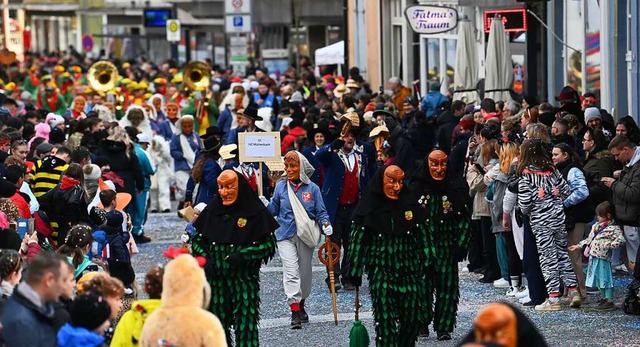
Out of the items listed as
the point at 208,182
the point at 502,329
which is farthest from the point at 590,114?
the point at 502,329

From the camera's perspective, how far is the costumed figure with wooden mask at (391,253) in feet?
43.9

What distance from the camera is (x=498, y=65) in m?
26.1

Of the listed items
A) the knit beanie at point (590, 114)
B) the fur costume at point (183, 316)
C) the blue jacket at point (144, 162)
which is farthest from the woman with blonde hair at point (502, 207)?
the fur costume at point (183, 316)

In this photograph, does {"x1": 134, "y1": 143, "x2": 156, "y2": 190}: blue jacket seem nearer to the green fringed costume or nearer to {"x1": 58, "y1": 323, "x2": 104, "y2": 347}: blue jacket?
the green fringed costume

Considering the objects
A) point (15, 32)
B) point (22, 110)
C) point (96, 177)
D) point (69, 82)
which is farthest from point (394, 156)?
point (15, 32)

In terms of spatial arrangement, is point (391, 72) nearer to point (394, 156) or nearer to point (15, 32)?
point (394, 156)

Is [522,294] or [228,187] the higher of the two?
[228,187]

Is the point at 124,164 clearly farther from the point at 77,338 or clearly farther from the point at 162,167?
the point at 77,338

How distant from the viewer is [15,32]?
9175cm

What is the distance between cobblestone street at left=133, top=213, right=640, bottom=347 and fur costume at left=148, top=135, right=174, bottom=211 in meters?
7.78

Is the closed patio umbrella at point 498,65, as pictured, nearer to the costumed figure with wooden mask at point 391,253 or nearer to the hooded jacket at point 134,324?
the costumed figure with wooden mask at point 391,253

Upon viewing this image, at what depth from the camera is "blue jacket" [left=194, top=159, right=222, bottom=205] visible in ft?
59.3

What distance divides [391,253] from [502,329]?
578cm

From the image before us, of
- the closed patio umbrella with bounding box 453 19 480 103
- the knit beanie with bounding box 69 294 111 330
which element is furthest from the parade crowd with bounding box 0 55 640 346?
the closed patio umbrella with bounding box 453 19 480 103
